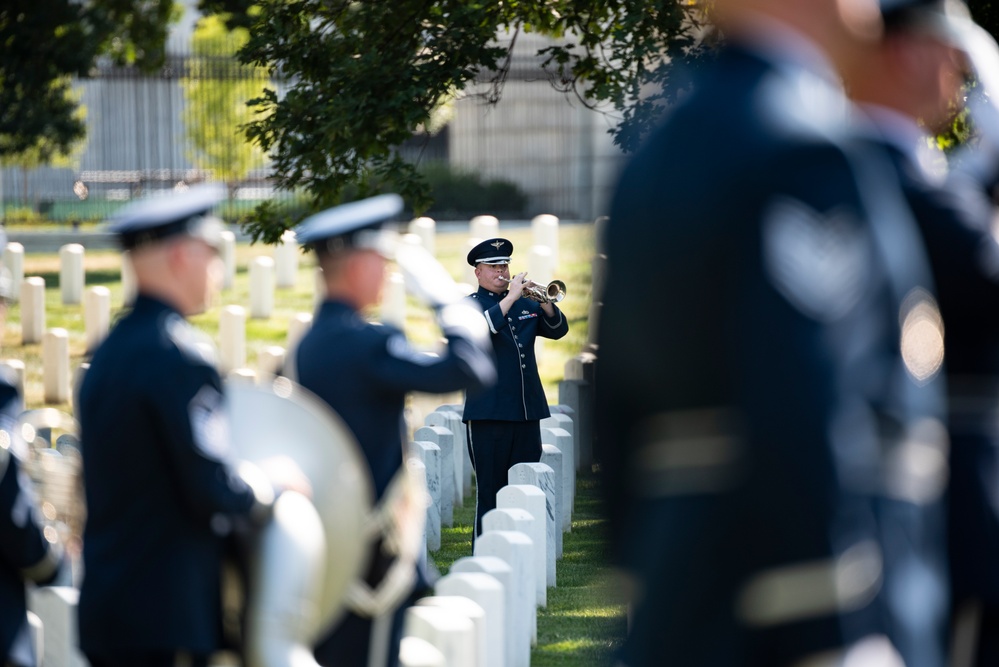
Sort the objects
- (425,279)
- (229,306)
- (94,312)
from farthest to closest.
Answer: (229,306) < (94,312) < (425,279)

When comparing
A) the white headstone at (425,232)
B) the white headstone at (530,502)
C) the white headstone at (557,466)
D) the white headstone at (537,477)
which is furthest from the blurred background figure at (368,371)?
the white headstone at (425,232)

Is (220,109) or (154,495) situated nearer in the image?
(154,495)

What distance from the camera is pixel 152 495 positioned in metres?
3.43

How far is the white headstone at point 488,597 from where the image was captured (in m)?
5.16

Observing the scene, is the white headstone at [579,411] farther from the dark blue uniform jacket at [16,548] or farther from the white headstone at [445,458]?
the dark blue uniform jacket at [16,548]

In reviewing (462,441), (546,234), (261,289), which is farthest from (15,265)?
(462,441)

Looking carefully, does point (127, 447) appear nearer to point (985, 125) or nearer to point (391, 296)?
point (985, 125)

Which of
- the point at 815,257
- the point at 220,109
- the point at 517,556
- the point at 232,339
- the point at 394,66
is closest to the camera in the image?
the point at 815,257

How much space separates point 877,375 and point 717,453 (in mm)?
195

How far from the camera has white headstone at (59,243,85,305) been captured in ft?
65.2

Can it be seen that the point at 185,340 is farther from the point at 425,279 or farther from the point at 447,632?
the point at 447,632

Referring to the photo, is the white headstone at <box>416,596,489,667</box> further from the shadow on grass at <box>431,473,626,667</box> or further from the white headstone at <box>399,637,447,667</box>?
the shadow on grass at <box>431,473,626,667</box>

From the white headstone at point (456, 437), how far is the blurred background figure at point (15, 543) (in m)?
7.06

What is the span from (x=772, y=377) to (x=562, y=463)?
865 cm
